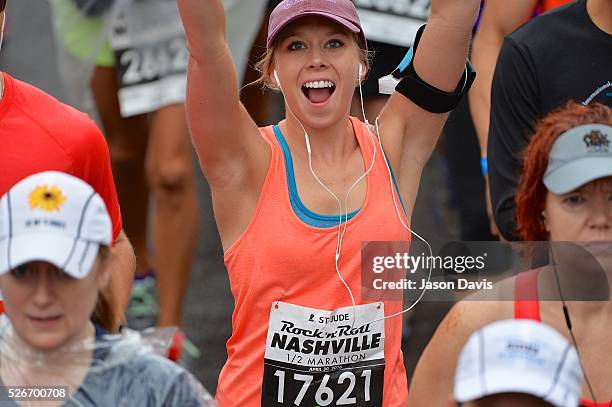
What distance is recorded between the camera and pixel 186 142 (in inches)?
273

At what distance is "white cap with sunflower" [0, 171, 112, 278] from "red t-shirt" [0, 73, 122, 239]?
0.90 meters

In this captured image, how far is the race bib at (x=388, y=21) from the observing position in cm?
715

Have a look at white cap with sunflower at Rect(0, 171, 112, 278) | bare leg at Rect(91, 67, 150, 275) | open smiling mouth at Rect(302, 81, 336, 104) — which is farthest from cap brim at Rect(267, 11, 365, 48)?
bare leg at Rect(91, 67, 150, 275)

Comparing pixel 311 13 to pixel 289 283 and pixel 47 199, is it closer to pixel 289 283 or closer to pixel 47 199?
pixel 289 283

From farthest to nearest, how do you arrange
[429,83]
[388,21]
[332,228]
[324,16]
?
[388,21], [429,83], [324,16], [332,228]

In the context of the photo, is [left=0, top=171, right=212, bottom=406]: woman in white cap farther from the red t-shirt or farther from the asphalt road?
the asphalt road

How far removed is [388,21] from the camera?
717 cm

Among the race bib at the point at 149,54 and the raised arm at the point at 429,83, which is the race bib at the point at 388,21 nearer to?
the race bib at the point at 149,54

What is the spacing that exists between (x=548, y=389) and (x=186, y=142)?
380 cm

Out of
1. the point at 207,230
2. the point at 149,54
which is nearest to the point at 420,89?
the point at 149,54

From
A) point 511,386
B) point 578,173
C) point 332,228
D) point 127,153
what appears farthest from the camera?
point 127,153

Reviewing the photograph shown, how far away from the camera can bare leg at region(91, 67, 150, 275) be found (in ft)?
24.5

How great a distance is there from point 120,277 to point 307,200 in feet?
1.82

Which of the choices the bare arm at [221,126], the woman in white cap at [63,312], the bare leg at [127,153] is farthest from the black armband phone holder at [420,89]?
the bare leg at [127,153]
